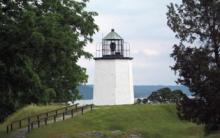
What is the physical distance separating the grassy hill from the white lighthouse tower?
31.1 ft

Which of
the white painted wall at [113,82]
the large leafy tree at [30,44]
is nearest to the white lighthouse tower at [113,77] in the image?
the white painted wall at [113,82]

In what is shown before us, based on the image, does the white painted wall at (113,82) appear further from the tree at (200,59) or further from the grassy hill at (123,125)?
the tree at (200,59)

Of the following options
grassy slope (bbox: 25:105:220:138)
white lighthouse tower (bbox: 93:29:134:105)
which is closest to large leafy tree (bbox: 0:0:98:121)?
grassy slope (bbox: 25:105:220:138)

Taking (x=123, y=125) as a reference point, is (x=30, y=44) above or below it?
above

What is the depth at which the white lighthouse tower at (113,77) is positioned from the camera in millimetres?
60844

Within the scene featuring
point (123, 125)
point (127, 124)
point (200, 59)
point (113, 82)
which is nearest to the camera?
point (200, 59)

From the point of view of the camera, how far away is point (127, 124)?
46.1 m

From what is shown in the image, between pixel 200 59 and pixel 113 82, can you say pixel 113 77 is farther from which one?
pixel 200 59

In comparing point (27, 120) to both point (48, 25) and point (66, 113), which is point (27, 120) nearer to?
point (66, 113)

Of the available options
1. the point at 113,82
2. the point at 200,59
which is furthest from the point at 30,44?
the point at 113,82

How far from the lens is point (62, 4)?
4606 centimetres

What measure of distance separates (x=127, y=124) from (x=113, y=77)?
15.4 meters

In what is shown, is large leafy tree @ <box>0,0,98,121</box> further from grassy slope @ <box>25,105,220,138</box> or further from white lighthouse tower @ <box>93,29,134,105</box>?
white lighthouse tower @ <box>93,29,134,105</box>

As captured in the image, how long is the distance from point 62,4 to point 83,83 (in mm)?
11815
